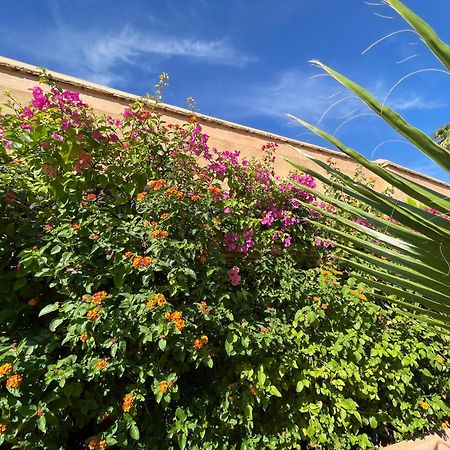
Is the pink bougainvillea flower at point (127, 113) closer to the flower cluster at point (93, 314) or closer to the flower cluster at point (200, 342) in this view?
the flower cluster at point (93, 314)

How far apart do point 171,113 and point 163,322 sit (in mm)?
3081

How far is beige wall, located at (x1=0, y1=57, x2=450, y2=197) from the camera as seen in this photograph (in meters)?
3.56

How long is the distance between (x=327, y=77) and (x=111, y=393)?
1.97 m

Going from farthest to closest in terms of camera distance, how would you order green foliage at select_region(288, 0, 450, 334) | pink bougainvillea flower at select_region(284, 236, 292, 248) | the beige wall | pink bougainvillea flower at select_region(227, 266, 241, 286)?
the beige wall < pink bougainvillea flower at select_region(284, 236, 292, 248) < pink bougainvillea flower at select_region(227, 266, 241, 286) < green foliage at select_region(288, 0, 450, 334)

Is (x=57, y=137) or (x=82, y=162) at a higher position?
(x=57, y=137)

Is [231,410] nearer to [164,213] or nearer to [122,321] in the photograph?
[122,321]

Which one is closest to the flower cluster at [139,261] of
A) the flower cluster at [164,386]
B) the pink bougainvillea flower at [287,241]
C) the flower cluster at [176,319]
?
the flower cluster at [176,319]

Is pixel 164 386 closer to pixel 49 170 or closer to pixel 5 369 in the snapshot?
pixel 5 369

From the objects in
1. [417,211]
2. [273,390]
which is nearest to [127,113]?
[273,390]

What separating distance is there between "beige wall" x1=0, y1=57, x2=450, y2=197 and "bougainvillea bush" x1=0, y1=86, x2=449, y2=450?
1162 millimetres

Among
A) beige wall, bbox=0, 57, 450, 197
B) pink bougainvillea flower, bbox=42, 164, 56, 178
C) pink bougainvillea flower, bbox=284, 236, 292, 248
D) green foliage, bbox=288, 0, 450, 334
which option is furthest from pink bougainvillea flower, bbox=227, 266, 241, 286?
green foliage, bbox=288, 0, 450, 334

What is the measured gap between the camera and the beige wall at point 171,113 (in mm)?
3564

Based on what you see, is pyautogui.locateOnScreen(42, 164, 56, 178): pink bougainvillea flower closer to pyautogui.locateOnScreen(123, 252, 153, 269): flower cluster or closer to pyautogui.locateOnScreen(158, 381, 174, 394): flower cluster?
pyautogui.locateOnScreen(123, 252, 153, 269): flower cluster

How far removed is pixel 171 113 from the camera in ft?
14.2
